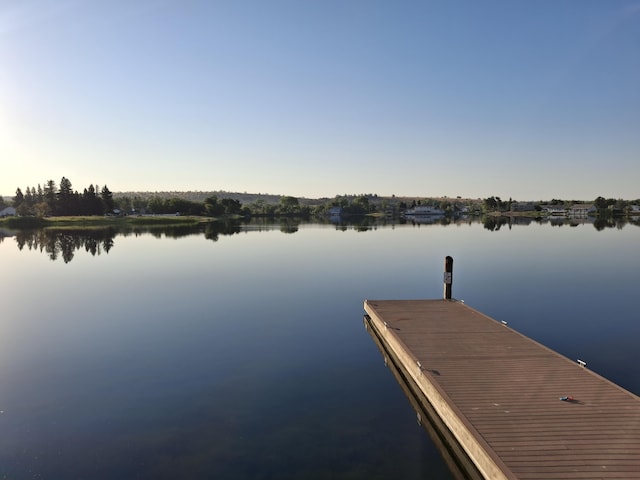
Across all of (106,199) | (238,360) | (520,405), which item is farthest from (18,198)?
(520,405)

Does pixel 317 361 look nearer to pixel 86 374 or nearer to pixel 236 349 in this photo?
pixel 236 349

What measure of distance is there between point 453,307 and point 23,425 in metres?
18.4

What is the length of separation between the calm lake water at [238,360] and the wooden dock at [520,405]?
4.40 ft

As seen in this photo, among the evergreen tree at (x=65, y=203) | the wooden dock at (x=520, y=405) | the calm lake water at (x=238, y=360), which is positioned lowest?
the calm lake water at (x=238, y=360)

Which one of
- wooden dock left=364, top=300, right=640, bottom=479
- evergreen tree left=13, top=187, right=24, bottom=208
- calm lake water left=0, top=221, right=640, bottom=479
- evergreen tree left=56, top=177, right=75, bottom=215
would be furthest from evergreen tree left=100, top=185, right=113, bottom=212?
wooden dock left=364, top=300, right=640, bottom=479

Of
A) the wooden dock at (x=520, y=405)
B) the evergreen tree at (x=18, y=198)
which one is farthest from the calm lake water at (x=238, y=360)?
the evergreen tree at (x=18, y=198)

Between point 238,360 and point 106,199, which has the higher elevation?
point 106,199

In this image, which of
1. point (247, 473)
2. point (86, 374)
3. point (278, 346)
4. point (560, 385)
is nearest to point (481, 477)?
point (560, 385)

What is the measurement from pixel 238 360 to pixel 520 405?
10.6 meters

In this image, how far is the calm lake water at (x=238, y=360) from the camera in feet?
33.4

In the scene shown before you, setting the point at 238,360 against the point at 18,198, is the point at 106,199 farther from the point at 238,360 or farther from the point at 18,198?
the point at 238,360

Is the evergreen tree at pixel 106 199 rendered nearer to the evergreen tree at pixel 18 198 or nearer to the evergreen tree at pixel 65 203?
the evergreen tree at pixel 65 203

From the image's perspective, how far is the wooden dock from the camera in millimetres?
7922

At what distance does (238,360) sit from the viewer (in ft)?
54.6
